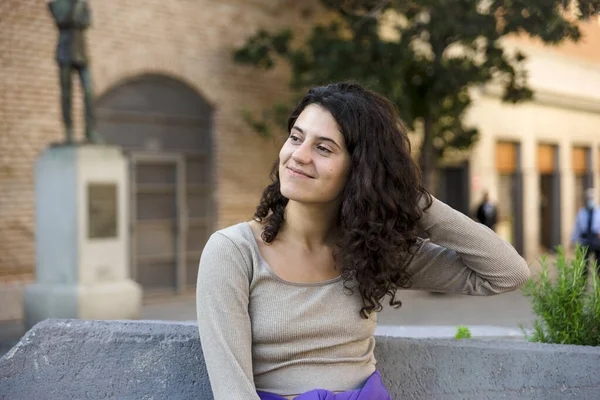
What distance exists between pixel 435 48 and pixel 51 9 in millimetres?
5919

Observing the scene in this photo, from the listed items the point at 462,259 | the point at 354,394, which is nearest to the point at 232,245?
the point at 354,394

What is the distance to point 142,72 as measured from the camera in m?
13.2

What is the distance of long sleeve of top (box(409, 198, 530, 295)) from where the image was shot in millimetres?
2744

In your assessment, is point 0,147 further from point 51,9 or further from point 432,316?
point 432,316

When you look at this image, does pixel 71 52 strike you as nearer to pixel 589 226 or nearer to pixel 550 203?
pixel 589 226

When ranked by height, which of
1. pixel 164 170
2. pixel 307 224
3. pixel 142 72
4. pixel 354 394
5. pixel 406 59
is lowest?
pixel 354 394

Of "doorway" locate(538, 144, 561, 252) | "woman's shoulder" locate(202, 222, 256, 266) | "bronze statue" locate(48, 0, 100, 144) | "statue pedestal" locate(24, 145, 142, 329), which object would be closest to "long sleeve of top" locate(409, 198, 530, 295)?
"woman's shoulder" locate(202, 222, 256, 266)

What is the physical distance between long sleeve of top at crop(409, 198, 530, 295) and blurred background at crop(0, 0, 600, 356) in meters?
7.79

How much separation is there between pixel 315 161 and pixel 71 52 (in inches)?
319

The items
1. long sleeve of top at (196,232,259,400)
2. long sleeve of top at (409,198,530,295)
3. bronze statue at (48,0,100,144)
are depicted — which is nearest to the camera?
long sleeve of top at (196,232,259,400)

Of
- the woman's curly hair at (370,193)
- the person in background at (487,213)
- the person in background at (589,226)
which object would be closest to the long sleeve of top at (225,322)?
the woman's curly hair at (370,193)

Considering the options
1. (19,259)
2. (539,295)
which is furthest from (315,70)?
(539,295)

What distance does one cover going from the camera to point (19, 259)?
1159cm

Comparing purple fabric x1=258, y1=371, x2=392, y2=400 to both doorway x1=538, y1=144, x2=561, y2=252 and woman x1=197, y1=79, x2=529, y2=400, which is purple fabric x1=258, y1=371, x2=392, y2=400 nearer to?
woman x1=197, y1=79, x2=529, y2=400
